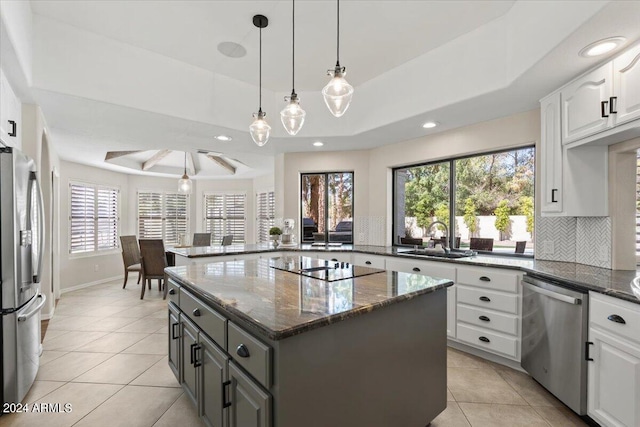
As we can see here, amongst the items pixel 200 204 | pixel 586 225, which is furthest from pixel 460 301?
pixel 200 204

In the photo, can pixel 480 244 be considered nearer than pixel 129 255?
Yes

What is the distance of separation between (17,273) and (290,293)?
194 centimetres

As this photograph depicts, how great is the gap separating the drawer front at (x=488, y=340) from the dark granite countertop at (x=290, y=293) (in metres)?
1.33

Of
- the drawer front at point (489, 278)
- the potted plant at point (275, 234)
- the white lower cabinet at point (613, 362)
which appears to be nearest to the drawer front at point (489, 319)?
the drawer front at point (489, 278)

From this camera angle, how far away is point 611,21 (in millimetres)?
1732

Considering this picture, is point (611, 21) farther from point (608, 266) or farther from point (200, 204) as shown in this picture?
point (200, 204)

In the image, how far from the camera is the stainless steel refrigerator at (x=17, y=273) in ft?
6.68

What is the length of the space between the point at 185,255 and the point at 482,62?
3759 millimetres

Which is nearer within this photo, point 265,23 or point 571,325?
point 571,325

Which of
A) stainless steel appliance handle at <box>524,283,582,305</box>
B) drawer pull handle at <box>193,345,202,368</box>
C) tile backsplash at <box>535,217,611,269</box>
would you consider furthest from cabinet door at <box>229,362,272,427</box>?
tile backsplash at <box>535,217,611,269</box>

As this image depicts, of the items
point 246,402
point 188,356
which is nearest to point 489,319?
point 246,402

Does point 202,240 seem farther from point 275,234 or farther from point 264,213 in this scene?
point 275,234

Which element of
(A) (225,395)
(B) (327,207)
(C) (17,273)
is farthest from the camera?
(B) (327,207)

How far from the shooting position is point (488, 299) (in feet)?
9.23
